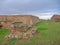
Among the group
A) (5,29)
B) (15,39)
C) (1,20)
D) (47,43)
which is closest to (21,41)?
(15,39)

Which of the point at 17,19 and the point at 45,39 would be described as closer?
the point at 45,39

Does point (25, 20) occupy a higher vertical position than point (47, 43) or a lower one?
higher

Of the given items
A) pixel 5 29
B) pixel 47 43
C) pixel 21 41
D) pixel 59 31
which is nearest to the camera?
pixel 47 43

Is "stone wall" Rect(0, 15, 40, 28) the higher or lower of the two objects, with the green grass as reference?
higher

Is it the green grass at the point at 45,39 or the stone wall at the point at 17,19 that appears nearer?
the green grass at the point at 45,39

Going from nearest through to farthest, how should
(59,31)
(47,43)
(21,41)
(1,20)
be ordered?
1. (47,43)
2. (21,41)
3. (59,31)
4. (1,20)

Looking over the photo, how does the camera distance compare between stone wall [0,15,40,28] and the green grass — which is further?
stone wall [0,15,40,28]

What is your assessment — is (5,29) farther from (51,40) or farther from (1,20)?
(51,40)

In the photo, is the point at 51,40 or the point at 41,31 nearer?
the point at 51,40

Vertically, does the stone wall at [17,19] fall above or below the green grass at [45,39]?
above

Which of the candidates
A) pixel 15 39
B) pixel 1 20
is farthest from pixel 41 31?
pixel 1 20

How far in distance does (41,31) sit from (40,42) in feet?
7.30

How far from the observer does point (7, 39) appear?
1191cm

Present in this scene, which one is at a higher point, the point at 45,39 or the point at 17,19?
the point at 17,19
